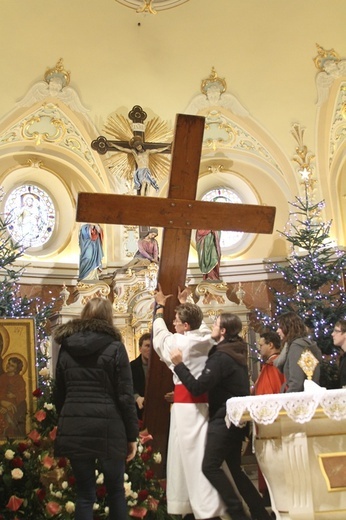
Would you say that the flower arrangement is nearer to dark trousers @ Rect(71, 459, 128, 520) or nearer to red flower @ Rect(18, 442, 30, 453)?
red flower @ Rect(18, 442, 30, 453)

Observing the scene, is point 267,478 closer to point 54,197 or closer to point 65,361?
point 65,361

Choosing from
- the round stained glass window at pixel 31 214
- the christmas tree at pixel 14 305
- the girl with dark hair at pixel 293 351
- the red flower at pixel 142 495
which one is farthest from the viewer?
the round stained glass window at pixel 31 214

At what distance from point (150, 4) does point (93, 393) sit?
11.5 meters

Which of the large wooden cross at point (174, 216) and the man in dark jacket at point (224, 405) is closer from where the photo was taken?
the man in dark jacket at point (224, 405)

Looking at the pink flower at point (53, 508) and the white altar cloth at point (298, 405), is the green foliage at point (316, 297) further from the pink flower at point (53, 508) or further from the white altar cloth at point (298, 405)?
the pink flower at point (53, 508)

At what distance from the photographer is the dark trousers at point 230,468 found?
4453 millimetres

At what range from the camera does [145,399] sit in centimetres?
543

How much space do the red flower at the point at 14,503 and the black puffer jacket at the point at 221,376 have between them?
55.9 inches

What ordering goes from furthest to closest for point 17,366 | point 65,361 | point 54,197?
point 54,197
point 17,366
point 65,361

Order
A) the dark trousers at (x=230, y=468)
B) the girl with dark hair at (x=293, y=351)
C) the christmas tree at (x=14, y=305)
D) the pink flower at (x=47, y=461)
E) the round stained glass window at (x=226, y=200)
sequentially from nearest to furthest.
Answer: the dark trousers at (x=230, y=468) → the pink flower at (x=47, y=461) → the girl with dark hair at (x=293, y=351) → the christmas tree at (x=14, y=305) → the round stained glass window at (x=226, y=200)

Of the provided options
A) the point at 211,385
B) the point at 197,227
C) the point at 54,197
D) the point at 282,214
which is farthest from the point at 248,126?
the point at 211,385

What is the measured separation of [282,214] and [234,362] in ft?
35.9

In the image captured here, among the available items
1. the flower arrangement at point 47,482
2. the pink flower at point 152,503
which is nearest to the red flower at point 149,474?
the flower arrangement at point 47,482

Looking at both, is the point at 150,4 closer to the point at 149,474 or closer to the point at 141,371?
the point at 141,371
